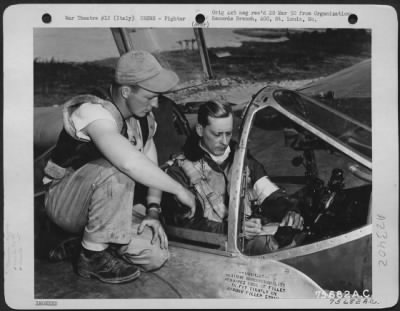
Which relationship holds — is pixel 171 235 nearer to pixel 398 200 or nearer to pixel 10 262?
pixel 10 262

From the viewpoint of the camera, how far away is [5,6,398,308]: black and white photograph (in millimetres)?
1995

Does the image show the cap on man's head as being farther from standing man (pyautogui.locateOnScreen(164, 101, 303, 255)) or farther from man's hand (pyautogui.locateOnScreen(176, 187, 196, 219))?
man's hand (pyautogui.locateOnScreen(176, 187, 196, 219))

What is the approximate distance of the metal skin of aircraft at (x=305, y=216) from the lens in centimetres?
197

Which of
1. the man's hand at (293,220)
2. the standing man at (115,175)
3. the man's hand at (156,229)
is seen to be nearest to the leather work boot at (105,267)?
the standing man at (115,175)

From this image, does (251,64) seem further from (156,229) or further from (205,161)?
(156,229)

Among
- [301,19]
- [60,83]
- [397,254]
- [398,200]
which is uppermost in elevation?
[301,19]

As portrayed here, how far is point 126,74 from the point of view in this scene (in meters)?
2.05

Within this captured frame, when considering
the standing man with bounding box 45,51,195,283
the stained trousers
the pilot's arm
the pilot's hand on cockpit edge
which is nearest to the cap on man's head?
the standing man with bounding box 45,51,195,283

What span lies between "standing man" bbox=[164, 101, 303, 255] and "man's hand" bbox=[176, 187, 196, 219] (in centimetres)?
2

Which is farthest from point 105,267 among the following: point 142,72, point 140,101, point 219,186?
point 142,72

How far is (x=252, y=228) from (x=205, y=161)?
0.30 m

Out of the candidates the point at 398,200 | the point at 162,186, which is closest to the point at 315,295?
the point at 398,200

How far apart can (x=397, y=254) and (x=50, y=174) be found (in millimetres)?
1353

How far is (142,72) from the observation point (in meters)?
2.06
